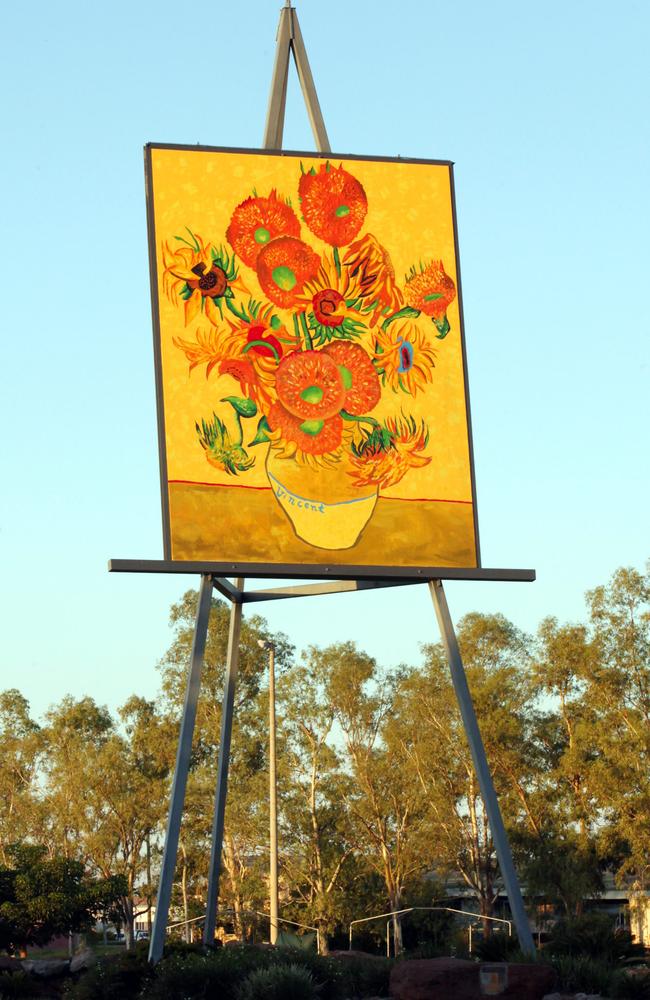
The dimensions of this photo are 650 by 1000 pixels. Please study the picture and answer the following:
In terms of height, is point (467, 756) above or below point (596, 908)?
above

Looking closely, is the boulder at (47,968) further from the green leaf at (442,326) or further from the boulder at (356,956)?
the green leaf at (442,326)

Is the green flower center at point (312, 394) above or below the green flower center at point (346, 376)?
below

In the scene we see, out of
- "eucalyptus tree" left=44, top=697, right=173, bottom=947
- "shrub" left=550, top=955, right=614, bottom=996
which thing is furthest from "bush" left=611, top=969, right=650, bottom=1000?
"eucalyptus tree" left=44, top=697, right=173, bottom=947

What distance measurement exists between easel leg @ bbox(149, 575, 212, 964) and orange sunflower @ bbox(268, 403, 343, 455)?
2.57m

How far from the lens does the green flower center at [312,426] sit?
21484 millimetres

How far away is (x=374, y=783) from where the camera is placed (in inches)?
2007

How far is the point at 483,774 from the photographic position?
2073 centimetres

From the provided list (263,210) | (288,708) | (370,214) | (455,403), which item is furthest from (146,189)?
(288,708)

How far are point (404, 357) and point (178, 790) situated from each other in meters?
7.65

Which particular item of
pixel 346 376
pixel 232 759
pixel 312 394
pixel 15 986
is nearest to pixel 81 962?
pixel 15 986

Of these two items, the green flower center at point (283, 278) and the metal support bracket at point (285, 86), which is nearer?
the green flower center at point (283, 278)

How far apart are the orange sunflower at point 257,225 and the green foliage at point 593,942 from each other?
11517 mm

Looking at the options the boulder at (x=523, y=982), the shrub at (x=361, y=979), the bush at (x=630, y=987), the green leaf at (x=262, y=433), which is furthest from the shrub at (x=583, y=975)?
the green leaf at (x=262, y=433)

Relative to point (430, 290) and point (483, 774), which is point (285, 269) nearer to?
point (430, 290)
